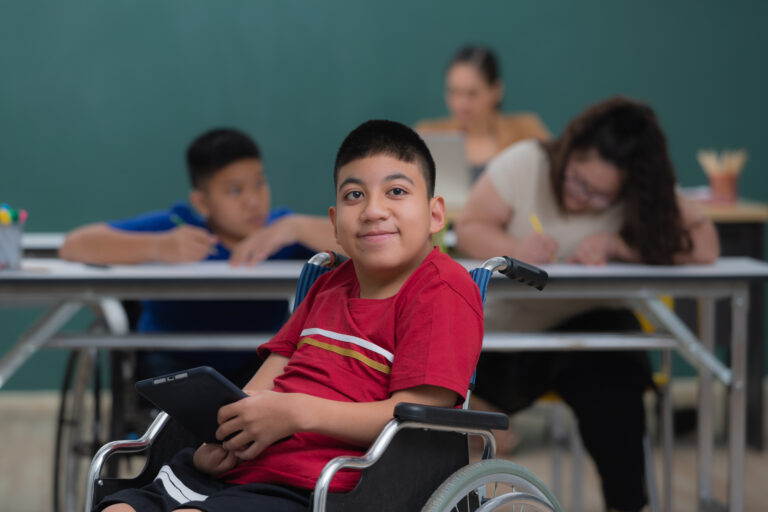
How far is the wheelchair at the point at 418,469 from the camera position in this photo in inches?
45.5

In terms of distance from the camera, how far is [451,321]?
124cm

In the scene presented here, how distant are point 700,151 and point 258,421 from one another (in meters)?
3.70

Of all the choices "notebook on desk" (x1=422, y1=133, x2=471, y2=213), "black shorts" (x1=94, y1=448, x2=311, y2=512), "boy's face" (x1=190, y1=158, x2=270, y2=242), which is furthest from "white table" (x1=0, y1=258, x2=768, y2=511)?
"notebook on desk" (x1=422, y1=133, x2=471, y2=213)

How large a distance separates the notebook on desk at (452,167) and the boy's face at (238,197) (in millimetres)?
1093

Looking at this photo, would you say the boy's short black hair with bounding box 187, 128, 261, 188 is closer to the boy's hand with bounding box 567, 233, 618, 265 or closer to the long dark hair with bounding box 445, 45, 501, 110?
the boy's hand with bounding box 567, 233, 618, 265

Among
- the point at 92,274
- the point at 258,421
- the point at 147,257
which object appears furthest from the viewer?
the point at 147,257

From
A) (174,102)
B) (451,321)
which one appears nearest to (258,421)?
(451,321)

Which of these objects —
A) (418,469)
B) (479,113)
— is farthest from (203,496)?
(479,113)

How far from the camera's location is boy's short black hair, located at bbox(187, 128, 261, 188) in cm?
233

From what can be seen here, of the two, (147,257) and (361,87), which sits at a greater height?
(361,87)

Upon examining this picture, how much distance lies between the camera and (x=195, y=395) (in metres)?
1.20

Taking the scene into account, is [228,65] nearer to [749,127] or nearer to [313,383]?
[749,127]

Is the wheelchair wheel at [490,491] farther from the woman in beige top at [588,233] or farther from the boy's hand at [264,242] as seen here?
the boy's hand at [264,242]

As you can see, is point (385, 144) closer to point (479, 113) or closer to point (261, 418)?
point (261, 418)
